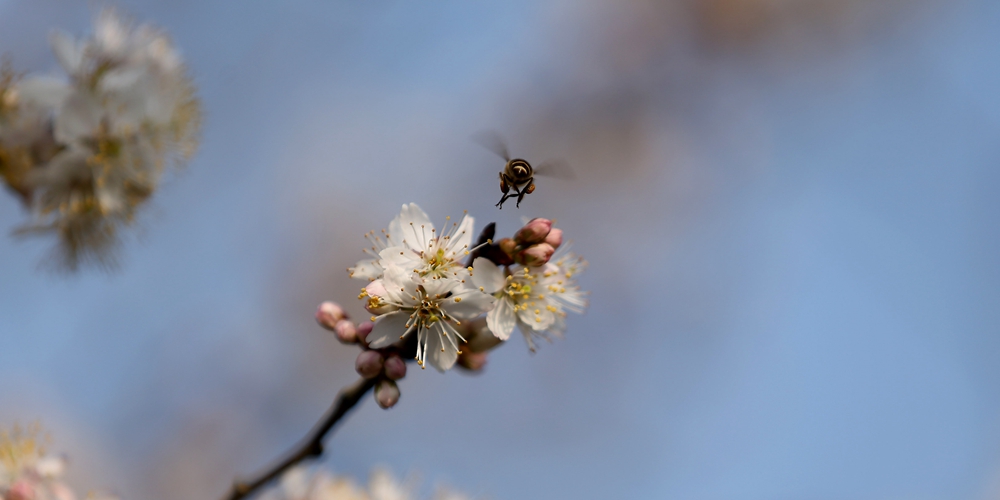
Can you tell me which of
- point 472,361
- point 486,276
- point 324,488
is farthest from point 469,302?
point 324,488

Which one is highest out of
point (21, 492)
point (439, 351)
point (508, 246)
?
point (508, 246)

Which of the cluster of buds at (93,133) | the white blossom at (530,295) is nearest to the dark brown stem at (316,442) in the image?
the white blossom at (530,295)

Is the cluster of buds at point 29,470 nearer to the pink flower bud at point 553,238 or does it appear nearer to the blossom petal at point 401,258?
the blossom petal at point 401,258

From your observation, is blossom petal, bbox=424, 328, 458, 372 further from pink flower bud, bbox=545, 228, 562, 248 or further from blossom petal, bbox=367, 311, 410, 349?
pink flower bud, bbox=545, 228, 562, 248

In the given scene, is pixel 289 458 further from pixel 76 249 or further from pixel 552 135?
pixel 552 135

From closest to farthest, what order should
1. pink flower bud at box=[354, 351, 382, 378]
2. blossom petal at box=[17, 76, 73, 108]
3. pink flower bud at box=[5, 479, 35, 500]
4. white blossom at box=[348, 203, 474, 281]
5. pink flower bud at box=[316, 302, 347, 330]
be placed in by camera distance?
pink flower bud at box=[354, 351, 382, 378]
white blossom at box=[348, 203, 474, 281]
pink flower bud at box=[316, 302, 347, 330]
pink flower bud at box=[5, 479, 35, 500]
blossom petal at box=[17, 76, 73, 108]

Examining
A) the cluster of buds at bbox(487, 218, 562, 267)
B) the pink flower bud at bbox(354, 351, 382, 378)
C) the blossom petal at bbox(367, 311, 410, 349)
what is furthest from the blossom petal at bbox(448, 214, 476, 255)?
the pink flower bud at bbox(354, 351, 382, 378)

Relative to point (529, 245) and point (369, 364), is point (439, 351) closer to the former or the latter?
point (369, 364)
